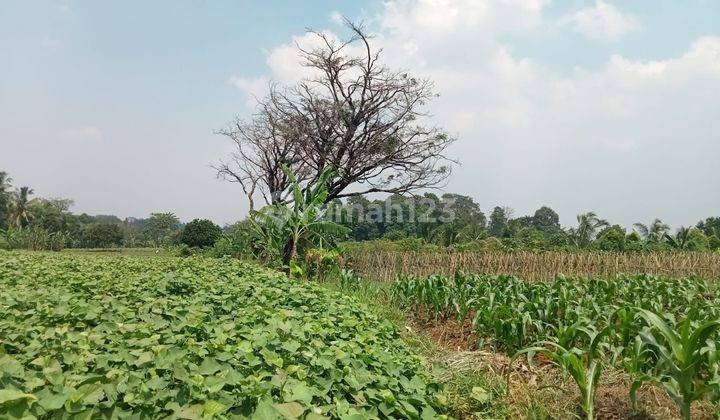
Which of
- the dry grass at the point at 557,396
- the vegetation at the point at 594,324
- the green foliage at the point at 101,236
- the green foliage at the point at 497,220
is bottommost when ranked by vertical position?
the dry grass at the point at 557,396

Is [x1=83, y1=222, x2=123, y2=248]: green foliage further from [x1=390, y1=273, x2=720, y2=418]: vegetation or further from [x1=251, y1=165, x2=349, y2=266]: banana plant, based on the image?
[x1=390, y1=273, x2=720, y2=418]: vegetation

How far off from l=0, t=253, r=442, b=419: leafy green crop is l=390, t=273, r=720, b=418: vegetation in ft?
3.82

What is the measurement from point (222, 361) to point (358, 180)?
20.9 metres

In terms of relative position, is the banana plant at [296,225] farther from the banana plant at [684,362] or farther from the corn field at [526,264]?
the banana plant at [684,362]

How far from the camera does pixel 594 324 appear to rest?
17.7ft

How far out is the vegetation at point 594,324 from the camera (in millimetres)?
2869

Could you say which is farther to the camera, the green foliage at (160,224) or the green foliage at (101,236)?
the green foliage at (160,224)

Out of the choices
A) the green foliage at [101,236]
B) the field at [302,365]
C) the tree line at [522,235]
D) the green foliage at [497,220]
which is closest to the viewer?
the field at [302,365]

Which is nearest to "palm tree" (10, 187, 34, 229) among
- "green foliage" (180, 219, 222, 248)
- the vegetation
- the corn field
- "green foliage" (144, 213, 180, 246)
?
"green foliage" (144, 213, 180, 246)

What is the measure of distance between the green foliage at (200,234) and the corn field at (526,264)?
43.3 ft

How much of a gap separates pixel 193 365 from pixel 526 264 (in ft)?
53.5

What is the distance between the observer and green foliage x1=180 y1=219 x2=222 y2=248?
2866 cm

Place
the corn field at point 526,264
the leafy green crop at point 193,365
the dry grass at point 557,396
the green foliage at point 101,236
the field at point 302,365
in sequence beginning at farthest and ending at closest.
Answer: the green foliage at point 101,236, the corn field at point 526,264, the dry grass at point 557,396, the field at point 302,365, the leafy green crop at point 193,365

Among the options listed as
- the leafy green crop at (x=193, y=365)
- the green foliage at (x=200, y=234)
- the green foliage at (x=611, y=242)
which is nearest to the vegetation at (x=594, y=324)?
the leafy green crop at (x=193, y=365)
